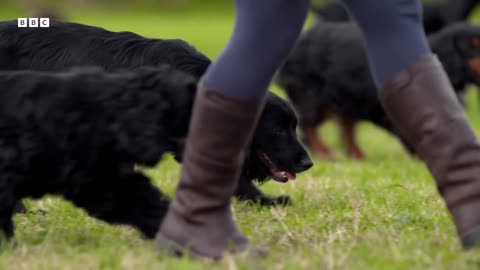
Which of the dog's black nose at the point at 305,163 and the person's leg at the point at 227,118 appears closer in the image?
the person's leg at the point at 227,118

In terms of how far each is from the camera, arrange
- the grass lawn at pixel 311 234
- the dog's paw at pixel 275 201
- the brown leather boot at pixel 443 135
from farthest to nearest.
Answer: the dog's paw at pixel 275 201 → the brown leather boot at pixel 443 135 → the grass lawn at pixel 311 234

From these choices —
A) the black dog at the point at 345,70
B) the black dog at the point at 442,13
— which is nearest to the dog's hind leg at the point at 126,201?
the black dog at the point at 345,70

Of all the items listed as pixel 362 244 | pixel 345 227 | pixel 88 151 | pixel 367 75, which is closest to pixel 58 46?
pixel 88 151

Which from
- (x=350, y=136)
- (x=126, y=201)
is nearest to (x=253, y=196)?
(x=126, y=201)

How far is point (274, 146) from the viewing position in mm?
3908

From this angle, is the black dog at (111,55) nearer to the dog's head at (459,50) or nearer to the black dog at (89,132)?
the black dog at (89,132)

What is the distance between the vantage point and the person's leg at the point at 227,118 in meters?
2.48

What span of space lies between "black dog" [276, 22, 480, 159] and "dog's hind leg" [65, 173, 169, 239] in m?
4.81

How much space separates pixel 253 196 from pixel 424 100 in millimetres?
1594

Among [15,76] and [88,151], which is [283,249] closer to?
[88,151]

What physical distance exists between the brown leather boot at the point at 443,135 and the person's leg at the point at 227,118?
1.37 feet

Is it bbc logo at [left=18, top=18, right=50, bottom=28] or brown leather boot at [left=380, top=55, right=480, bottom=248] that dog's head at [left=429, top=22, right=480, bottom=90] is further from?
brown leather boot at [left=380, top=55, right=480, bottom=248]

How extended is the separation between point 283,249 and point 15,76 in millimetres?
1089

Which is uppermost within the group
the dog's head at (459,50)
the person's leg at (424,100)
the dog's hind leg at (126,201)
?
the person's leg at (424,100)
